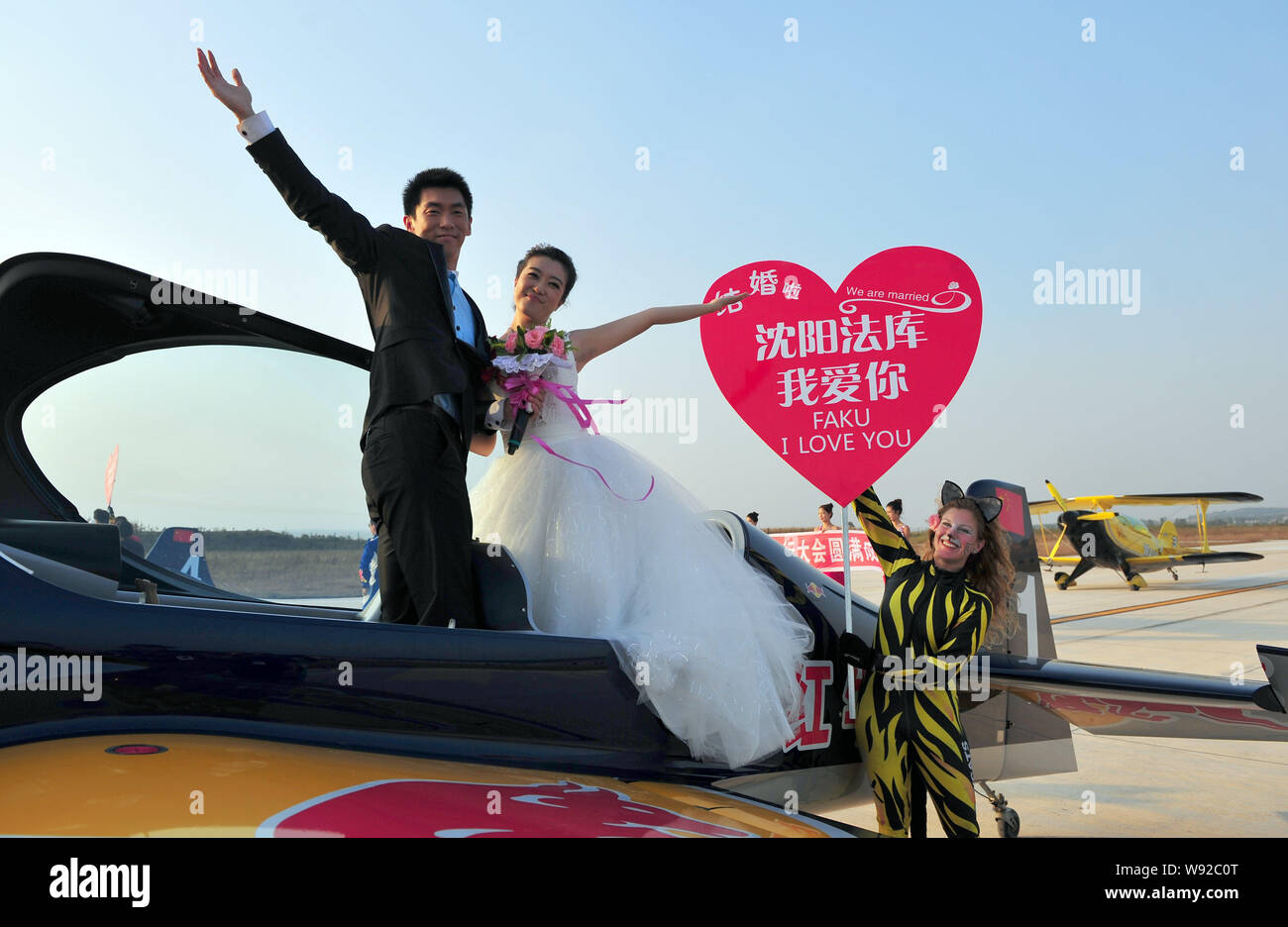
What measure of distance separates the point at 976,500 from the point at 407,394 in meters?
2.07

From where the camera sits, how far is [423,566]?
2084mm

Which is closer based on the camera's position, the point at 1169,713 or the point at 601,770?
the point at 601,770

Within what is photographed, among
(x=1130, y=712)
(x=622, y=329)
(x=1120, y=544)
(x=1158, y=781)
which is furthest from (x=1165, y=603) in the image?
(x=622, y=329)

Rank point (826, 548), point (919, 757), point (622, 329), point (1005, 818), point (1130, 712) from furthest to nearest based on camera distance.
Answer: point (826, 548), point (1005, 818), point (1130, 712), point (622, 329), point (919, 757)

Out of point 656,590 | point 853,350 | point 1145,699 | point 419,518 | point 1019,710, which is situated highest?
point 853,350

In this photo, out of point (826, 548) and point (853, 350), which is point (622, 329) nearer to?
point (853, 350)

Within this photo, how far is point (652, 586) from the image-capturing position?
2291 millimetres

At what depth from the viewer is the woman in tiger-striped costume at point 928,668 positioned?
2727 millimetres

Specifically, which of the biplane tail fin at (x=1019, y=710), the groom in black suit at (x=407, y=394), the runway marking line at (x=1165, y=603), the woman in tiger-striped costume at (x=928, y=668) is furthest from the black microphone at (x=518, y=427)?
the runway marking line at (x=1165, y=603)
